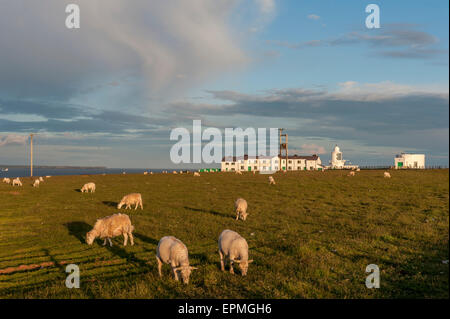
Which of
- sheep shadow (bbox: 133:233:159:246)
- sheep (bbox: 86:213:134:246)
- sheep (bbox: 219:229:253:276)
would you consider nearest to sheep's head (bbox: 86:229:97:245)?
sheep (bbox: 86:213:134:246)

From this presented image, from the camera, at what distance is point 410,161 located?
122562 mm

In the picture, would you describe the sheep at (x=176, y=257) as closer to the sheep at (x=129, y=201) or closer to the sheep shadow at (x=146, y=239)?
the sheep shadow at (x=146, y=239)

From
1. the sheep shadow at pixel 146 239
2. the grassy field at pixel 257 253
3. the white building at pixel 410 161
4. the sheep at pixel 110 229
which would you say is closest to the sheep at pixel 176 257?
the grassy field at pixel 257 253

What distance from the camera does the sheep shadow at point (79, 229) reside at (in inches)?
671

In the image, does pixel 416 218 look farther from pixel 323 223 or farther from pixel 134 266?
pixel 134 266

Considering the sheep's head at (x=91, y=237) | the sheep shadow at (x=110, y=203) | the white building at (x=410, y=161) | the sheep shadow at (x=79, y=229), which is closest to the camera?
the sheep's head at (x=91, y=237)

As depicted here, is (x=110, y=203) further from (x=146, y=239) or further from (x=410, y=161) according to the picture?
(x=410, y=161)

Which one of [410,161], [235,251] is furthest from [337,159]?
[235,251]

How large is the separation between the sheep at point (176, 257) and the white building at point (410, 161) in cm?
13282

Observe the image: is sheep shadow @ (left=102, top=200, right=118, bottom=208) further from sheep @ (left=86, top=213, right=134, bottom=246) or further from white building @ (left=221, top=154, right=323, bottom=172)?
white building @ (left=221, top=154, right=323, bottom=172)

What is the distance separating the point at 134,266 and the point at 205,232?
19.1ft

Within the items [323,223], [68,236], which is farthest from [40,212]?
[323,223]

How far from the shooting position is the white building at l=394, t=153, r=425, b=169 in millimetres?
122125
